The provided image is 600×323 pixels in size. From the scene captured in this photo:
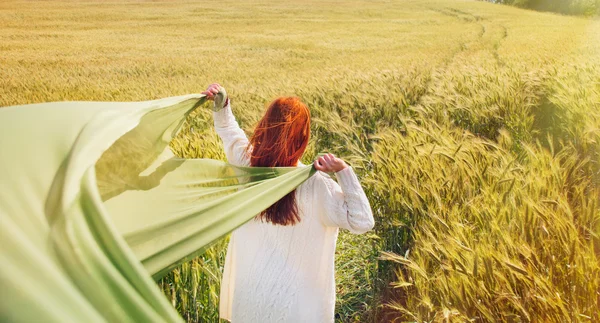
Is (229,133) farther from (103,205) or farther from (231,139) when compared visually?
(103,205)

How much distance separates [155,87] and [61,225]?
7.75m

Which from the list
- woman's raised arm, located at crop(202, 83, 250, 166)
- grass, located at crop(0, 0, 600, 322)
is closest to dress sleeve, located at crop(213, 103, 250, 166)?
woman's raised arm, located at crop(202, 83, 250, 166)

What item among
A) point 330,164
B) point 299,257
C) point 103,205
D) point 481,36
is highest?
point 103,205

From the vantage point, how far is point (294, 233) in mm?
1637

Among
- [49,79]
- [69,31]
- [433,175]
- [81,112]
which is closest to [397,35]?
[69,31]

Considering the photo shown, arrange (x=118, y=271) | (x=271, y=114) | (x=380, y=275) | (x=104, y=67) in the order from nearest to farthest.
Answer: (x=118, y=271)
(x=271, y=114)
(x=380, y=275)
(x=104, y=67)

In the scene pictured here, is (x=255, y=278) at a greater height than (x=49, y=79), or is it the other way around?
(x=255, y=278)

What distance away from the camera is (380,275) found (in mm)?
2564

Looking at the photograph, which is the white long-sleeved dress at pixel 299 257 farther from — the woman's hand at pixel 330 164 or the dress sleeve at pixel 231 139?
the dress sleeve at pixel 231 139

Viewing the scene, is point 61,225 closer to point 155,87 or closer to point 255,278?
point 255,278

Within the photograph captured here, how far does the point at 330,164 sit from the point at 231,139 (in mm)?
528

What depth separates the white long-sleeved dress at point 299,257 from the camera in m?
1.59

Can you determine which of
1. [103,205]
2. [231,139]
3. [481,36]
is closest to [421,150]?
[231,139]

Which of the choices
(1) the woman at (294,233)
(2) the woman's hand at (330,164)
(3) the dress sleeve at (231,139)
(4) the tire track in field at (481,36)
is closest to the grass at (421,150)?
(1) the woman at (294,233)
